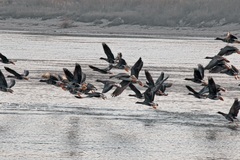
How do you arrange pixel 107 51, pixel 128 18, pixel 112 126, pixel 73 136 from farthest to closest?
1. pixel 128 18
2. pixel 107 51
3. pixel 112 126
4. pixel 73 136

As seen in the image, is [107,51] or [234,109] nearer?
[234,109]

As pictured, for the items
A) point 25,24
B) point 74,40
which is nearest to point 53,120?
point 74,40

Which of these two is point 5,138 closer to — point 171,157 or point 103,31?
point 171,157

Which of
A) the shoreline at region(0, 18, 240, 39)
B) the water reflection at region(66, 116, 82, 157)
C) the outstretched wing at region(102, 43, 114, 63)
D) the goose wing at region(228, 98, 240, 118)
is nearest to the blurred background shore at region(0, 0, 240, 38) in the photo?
the shoreline at region(0, 18, 240, 39)

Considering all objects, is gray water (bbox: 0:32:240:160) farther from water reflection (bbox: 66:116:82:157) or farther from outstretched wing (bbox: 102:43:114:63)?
outstretched wing (bbox: 102:43:114:63)

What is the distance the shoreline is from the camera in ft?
181

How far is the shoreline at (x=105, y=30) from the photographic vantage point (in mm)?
55153

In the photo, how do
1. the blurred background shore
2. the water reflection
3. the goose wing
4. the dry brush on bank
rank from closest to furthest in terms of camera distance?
the water reflection
the goose wing
the blurred background shore
the dry brush on bank

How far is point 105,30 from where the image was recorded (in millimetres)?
58875

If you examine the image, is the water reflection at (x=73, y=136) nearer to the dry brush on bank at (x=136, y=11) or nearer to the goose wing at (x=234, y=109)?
the goose wing at (x=234, y=109)

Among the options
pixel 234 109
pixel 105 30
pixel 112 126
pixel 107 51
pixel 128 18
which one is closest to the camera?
pixel 112 126

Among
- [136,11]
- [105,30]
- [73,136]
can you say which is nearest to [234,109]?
[73,136]

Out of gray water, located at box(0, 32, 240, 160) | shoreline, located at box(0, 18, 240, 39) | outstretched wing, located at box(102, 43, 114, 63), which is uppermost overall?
outstretched wing, located at box(102, 43, 114, 63)

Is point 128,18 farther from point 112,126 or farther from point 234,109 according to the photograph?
point 112,126
